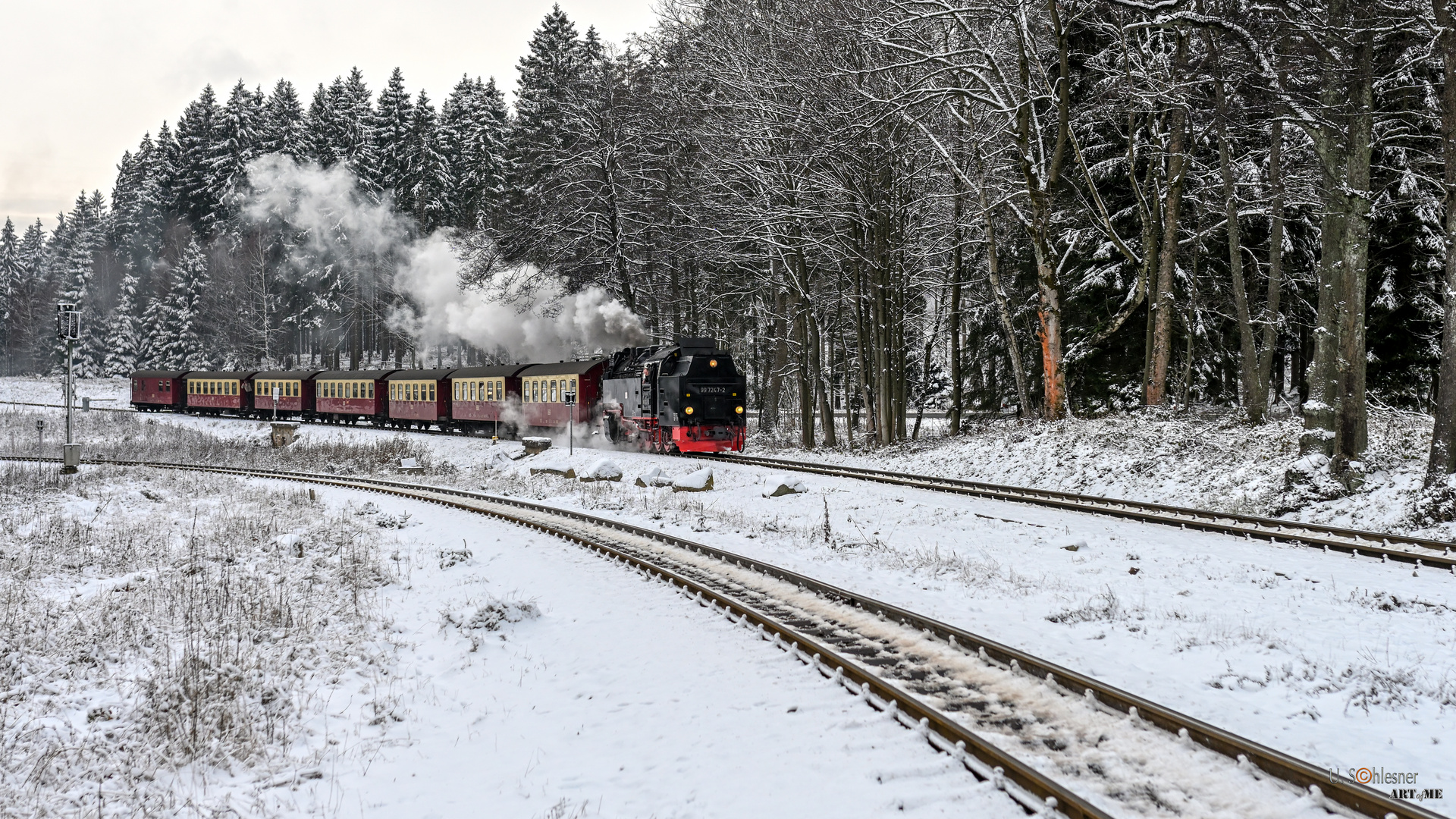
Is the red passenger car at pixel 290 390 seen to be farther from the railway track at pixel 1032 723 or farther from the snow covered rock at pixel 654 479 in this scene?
the railway track at pixel 1032 723

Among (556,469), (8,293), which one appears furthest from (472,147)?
(8,293)

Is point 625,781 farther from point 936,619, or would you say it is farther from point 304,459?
point 304,459

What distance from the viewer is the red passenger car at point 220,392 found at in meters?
47.1

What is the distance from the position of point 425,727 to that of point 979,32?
2098 centimetres

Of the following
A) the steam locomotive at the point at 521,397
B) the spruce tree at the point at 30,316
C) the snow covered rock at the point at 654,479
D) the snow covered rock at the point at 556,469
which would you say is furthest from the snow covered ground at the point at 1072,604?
the spruce tree at the point at 30,316

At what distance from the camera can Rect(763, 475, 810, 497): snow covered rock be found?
707 inches

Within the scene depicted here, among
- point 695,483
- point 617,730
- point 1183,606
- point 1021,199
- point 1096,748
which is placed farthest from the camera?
point 1021,199

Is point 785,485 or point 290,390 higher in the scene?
point 290,390

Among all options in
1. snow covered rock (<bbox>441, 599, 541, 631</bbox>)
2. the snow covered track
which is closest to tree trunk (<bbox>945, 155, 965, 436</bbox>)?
the snow covered track

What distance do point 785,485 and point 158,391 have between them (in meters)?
48.9

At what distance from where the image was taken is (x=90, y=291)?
75.2 metres

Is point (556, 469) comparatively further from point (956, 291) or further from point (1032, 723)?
point (1032, 723)

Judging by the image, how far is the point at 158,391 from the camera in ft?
170

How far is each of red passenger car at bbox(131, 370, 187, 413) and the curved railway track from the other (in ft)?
155
